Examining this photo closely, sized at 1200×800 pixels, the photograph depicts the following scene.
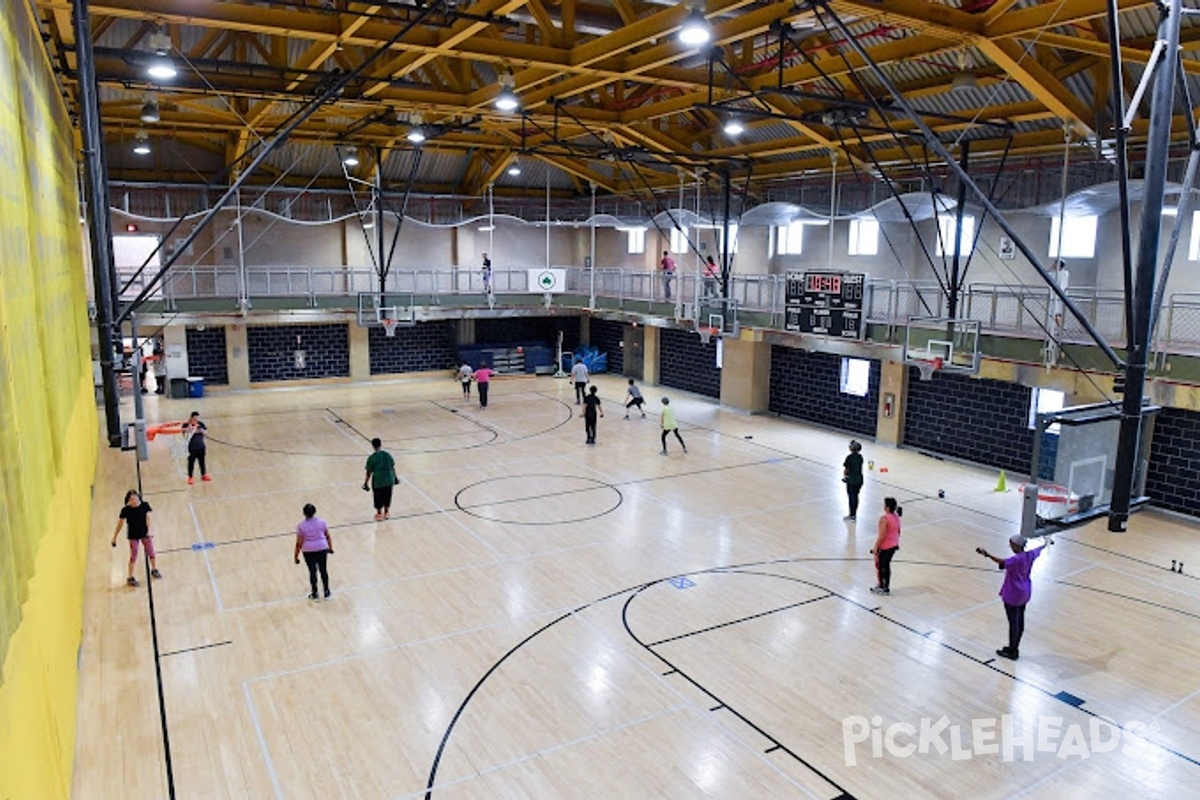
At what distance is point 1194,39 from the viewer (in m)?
13.8

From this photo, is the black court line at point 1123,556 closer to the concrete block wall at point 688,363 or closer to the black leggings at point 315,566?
the black leggings at point 315,566

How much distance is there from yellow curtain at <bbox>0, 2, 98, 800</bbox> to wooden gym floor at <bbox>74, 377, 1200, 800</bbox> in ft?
4.25

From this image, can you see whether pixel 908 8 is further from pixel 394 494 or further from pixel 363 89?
pixel 394 494

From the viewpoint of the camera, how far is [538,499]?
1717 cm

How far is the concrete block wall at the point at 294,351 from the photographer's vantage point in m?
30.8

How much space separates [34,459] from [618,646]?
6.52 metres

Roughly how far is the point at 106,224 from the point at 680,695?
10.3 meters

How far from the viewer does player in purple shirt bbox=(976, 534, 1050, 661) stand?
10.2 meters

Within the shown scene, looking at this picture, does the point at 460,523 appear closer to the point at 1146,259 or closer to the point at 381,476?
the point at 381,476

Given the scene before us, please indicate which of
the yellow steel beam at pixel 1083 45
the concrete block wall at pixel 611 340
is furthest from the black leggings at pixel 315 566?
the concrete block wall at pixel 611 340

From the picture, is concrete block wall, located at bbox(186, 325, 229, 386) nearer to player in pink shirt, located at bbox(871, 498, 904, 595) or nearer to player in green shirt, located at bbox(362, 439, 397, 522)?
player in green shirt, located at bbox(362, 439, 397, 522)

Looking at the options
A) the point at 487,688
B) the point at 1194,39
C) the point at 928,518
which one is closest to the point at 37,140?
the point at 487,688

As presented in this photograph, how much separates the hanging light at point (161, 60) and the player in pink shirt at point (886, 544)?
11.8m

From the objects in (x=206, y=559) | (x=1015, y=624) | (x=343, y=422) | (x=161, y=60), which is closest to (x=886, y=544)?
(x=1015, y=624)
